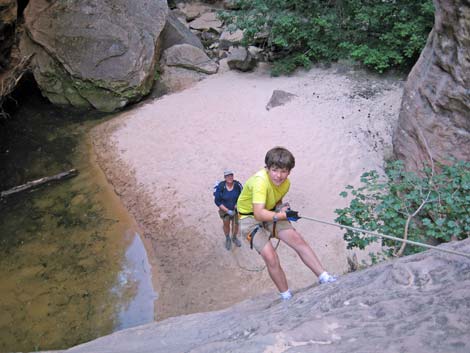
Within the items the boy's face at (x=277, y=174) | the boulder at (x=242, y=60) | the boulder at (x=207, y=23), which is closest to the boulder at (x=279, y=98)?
Answer: the boulder at (x=242, y=60)

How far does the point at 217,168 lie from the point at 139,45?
5399 mm

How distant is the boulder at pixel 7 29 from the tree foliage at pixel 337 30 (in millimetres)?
5123

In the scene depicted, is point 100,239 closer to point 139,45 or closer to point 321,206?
point 321,206

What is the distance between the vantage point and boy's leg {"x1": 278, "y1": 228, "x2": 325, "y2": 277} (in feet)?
11.1

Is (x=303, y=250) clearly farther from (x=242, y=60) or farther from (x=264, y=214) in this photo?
(x=242, y=60)

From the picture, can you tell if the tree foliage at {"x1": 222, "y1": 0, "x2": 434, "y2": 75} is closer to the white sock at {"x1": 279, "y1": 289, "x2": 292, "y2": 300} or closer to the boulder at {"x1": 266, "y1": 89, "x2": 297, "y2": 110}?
the boulder at {"x1": 266, "y1": 89, "x2": 297, "y2": 110}

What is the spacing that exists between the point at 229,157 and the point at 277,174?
5287 millimetres

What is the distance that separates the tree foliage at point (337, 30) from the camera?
9.94m

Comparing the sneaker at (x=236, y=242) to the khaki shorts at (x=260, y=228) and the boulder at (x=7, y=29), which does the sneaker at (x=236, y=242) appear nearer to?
the khaki shorts at (x=260, y=228)

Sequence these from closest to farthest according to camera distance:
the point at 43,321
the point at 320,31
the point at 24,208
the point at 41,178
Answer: the point at 43,321
the point at 24,208
the point at 41,178
the point at 320,31

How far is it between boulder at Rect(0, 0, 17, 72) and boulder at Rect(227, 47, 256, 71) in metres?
5.39

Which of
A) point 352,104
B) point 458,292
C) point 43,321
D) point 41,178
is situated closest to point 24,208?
point 41,178

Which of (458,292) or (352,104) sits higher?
(458,292)

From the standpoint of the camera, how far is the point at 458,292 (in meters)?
2.35
